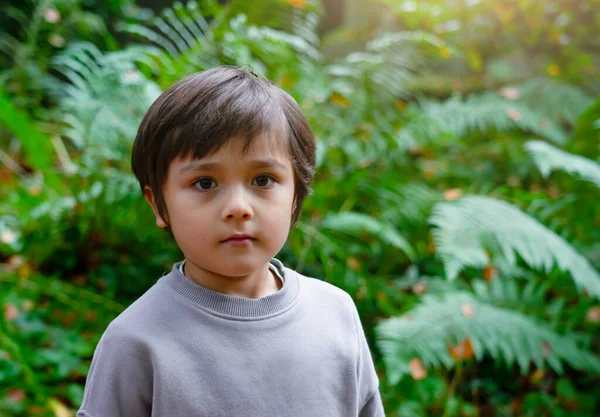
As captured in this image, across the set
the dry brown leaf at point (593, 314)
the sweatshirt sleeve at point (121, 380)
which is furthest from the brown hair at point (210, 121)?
the dry brown leaf at point (593, 314)

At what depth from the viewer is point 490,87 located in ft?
14.3

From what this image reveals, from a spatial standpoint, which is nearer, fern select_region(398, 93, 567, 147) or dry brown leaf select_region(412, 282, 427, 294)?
dry brown leaf select_region(412, 282, 427, 294)

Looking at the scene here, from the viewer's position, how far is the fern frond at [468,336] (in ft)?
6.43

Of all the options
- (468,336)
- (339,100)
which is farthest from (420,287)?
(339,100)

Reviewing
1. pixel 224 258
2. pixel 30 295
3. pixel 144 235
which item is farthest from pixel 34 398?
pixel 224 258

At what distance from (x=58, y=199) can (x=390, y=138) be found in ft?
5.00

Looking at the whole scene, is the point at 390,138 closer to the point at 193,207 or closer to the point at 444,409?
the point at 444,409

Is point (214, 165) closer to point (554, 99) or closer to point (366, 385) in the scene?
point (366, 385)

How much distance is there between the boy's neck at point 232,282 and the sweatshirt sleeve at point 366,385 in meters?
0.20

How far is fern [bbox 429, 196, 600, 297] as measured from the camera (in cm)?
196

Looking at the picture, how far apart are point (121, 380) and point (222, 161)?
346mm

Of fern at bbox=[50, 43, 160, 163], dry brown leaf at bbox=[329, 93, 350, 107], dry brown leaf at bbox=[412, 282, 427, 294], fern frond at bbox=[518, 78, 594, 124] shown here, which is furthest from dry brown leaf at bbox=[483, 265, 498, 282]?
fern at bbox=[50, 43, 160, 163]

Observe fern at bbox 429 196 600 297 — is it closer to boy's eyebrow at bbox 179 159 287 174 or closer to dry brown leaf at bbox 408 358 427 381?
dry brown leaf at bbox 408 358 427 381

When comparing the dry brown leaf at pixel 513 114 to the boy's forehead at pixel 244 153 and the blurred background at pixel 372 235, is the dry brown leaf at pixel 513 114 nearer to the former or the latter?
the blurred background at pixel 372 235
